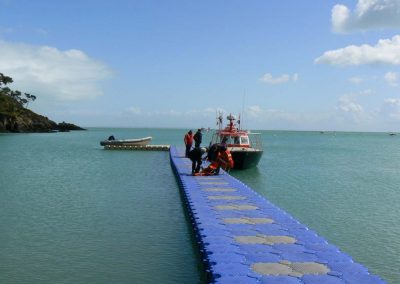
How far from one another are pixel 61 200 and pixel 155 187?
5523 mm

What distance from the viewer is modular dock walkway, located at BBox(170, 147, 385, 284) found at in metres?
8.14

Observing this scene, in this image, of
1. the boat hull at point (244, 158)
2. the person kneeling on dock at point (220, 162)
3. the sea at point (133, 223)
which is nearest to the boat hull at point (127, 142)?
the sea at point (133, 223)

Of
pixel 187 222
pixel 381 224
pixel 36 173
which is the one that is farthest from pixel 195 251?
pixel 36 173

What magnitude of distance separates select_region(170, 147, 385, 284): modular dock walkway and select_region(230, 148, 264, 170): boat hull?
15.1m

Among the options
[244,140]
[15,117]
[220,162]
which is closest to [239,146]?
[244,140]

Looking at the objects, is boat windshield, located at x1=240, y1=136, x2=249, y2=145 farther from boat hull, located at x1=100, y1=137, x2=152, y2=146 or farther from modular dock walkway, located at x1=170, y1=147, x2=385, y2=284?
boat hull, located at x1=100, y1=137, x2=152, y2=146

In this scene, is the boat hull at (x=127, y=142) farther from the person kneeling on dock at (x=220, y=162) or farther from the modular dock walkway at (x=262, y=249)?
→ the modular dock walkway at (x=262, y=249)

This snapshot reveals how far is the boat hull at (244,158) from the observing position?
30.8 metres

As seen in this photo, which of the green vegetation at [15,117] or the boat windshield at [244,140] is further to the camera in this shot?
the green vegetation at [15,117]

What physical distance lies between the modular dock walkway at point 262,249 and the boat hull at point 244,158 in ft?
49.5

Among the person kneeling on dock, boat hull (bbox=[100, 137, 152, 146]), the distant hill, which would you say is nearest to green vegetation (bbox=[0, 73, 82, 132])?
the distant hill

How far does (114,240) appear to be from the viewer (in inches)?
526

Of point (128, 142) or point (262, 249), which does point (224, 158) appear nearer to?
point (262, 249)

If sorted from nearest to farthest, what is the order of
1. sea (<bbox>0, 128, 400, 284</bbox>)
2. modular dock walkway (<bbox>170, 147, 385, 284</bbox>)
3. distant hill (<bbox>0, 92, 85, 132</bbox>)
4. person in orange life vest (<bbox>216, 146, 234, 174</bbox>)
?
modular dock walkway (<bbox>170, 147, 385, 284</bbox>) < sea (<bbox>0, 128, 400, 284</bbox>) < person in orange life vest (<bbox>216, 146, 234, 174</bbox>) < distant hill (<bbox>0, 92, 85, 132</bbox>)
